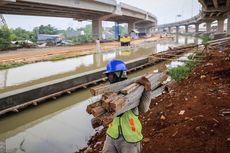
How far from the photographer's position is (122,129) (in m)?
3.44

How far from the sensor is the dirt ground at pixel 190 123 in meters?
4.87

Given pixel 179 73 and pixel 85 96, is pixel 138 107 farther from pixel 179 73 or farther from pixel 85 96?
pixel 179 73

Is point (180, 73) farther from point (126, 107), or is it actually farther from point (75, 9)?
point (75, 9)

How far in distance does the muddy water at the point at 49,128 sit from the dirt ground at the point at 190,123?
34.1 inches

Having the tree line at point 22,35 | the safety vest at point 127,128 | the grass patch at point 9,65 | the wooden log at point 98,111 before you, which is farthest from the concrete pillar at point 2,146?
the tree line at point 22,35

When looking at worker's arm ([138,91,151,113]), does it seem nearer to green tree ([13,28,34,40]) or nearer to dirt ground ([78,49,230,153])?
dirt ground ([78,49,230,153])

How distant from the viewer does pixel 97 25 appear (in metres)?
56.5

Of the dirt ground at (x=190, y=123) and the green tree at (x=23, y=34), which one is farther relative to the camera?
the green tree at (x=23, y=34)

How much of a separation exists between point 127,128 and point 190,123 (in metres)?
2.65

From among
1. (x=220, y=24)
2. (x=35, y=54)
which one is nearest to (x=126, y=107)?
(x=35, y=54)

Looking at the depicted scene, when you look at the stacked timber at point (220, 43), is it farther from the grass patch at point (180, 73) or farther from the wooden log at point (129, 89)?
the wooden log at point (129, 89)

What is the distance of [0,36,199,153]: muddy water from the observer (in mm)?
7023

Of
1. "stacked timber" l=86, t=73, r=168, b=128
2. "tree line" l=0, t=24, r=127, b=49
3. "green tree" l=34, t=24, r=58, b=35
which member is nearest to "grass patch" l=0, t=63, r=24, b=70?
"stacked timber" l=86, t=73, r=168, b=128

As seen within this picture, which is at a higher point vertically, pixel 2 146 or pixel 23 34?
pixel 23 34
